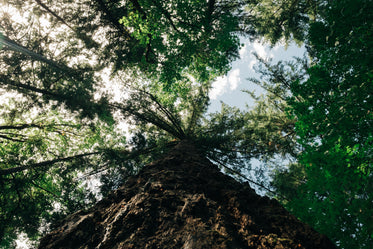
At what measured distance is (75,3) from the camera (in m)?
7.30

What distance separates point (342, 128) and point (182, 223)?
12.3ft

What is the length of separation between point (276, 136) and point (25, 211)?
36.3 ft

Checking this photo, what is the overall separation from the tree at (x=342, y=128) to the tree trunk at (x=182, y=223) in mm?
2248

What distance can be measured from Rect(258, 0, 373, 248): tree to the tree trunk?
2.25 m

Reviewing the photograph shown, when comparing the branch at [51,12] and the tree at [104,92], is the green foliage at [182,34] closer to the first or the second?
the tree at [104,92]

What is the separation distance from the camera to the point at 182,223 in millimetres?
1886

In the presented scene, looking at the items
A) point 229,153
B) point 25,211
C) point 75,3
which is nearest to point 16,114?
point 25,211

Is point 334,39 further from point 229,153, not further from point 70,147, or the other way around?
point 70,147

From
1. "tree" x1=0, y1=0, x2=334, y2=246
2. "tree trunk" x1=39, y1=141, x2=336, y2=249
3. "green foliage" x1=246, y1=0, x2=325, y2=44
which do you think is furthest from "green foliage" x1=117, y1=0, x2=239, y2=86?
"tree trunk" x1=39, y1=141, x2=336, y2=249

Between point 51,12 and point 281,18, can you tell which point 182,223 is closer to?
point 51,12

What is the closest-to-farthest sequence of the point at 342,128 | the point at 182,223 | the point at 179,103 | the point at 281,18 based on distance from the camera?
1. the point at 182,223
2. the point at 342,128
3. the point at 281,18
4. the point at 179,103

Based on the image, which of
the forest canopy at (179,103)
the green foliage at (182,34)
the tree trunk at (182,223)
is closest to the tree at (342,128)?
the forest canopy at (179,103)

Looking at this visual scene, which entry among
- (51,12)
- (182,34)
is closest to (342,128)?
(182,34)

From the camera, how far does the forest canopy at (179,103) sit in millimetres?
3846
